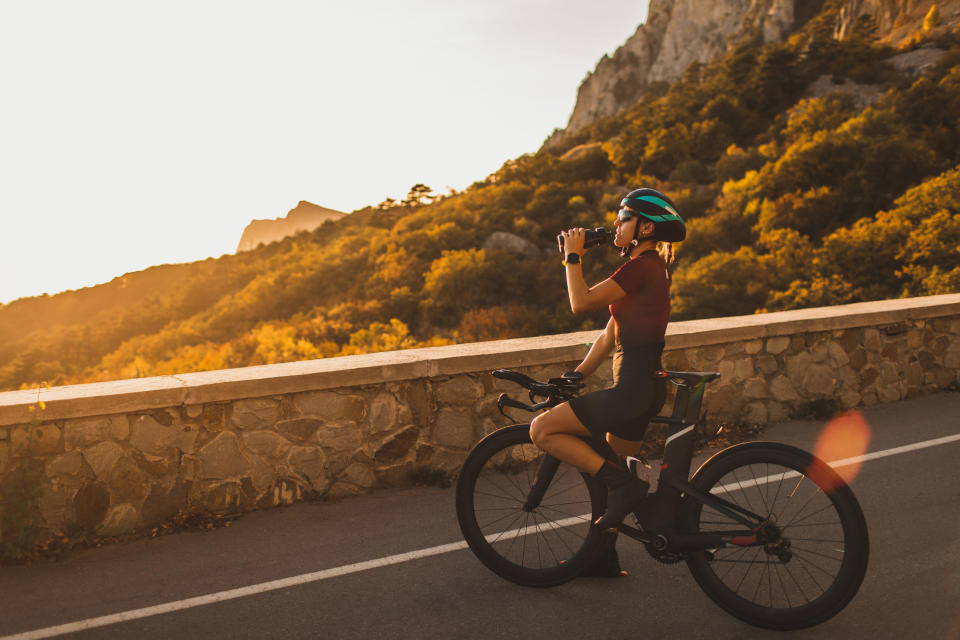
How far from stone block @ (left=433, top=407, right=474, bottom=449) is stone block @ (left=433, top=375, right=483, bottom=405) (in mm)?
69

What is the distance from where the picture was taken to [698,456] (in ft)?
19.5

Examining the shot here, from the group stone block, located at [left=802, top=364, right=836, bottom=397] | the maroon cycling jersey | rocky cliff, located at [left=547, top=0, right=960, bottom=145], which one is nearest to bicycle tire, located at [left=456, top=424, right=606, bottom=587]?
the maroon cycling jersey

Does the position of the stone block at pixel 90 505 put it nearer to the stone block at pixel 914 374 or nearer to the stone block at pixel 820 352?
the stone block at pixel 820 352

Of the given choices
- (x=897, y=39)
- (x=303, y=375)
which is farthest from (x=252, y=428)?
(x=897, y=39)

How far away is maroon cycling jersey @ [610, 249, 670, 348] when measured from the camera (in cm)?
307

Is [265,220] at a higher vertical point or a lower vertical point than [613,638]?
higher

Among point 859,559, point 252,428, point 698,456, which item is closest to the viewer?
point 859,559

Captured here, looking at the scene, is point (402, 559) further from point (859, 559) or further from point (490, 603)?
point (859, 559)

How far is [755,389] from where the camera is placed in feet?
22.0

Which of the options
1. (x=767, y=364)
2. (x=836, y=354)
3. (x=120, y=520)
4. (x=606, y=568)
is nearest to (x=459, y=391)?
(x=606, y=568)

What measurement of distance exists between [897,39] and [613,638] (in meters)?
89.4

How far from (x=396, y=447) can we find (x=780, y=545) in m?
3.11

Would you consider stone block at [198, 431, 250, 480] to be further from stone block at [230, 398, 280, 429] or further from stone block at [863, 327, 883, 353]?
stone block at [863, 327, 883, 353]

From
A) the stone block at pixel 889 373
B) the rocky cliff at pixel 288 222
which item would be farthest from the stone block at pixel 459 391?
the rocky cliff at pixel 288 222
